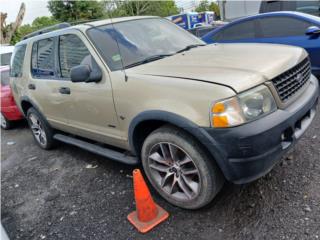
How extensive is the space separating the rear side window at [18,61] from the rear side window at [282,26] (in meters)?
4.52

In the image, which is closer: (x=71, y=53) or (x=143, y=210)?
(x=143, y=210)

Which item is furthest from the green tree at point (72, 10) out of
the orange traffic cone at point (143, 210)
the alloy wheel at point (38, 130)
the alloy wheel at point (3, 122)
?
the orange traffic cone at point (143, 210)

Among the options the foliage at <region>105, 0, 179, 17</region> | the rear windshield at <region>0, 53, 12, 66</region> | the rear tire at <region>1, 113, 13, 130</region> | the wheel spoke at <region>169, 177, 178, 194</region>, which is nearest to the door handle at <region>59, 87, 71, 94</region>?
the wheel spoke at <region>169, 177, 178, 194</region>

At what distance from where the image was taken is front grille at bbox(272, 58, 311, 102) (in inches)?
99.0

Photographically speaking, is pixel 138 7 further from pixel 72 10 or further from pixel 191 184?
pixel 191 184

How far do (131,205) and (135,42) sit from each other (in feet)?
5.74

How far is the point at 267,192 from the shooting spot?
9.52 ft

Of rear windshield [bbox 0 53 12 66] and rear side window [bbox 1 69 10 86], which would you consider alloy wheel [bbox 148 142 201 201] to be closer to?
rear side window [bbox 1 69 10 86]

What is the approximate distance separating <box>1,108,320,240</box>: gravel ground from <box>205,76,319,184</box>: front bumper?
0.50 meters

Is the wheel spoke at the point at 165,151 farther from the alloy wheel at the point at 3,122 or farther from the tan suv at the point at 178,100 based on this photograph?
the alloy wheel at the point at 3,122

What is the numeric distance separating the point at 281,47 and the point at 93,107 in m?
2.11

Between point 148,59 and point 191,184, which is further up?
point 148,59

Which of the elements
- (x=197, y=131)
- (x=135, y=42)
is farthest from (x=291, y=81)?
(x=135, y=42)

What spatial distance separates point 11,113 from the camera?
21.3ft
